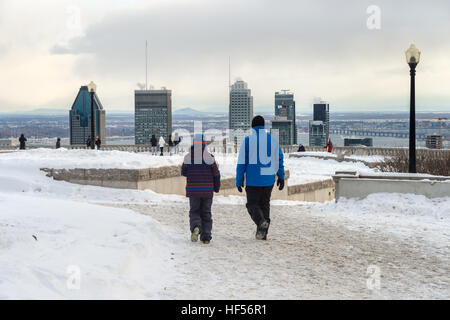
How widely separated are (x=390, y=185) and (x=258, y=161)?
5100 millimetres

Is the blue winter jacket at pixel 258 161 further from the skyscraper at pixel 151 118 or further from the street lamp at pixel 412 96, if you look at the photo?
the skyscraper at pixel 151 118

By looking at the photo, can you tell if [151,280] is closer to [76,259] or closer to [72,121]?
[76,259]

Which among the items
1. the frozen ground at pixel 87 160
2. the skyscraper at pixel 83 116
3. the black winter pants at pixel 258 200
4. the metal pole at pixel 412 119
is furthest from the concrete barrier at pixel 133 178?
the skyscraper at pixel 83 116

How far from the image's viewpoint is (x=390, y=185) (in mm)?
13109

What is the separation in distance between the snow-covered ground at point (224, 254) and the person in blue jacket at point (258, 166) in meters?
0.64

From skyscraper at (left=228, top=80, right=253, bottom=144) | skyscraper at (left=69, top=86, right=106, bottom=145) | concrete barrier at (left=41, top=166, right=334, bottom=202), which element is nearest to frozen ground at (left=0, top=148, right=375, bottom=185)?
concrete barrier at (left=41, top=166, right=334, bottom=202)

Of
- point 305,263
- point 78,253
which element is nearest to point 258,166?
point 305,263

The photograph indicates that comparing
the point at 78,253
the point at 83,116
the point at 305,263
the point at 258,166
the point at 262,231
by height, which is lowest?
the point at 305,263

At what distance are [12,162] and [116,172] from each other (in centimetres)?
321

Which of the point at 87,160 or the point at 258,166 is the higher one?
the point at 258,166

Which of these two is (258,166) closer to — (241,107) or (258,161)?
(258,161)

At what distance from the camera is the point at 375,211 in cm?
1262

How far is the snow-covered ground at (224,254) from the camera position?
6.28m

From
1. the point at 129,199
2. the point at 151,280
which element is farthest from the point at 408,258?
the point at 129,199
